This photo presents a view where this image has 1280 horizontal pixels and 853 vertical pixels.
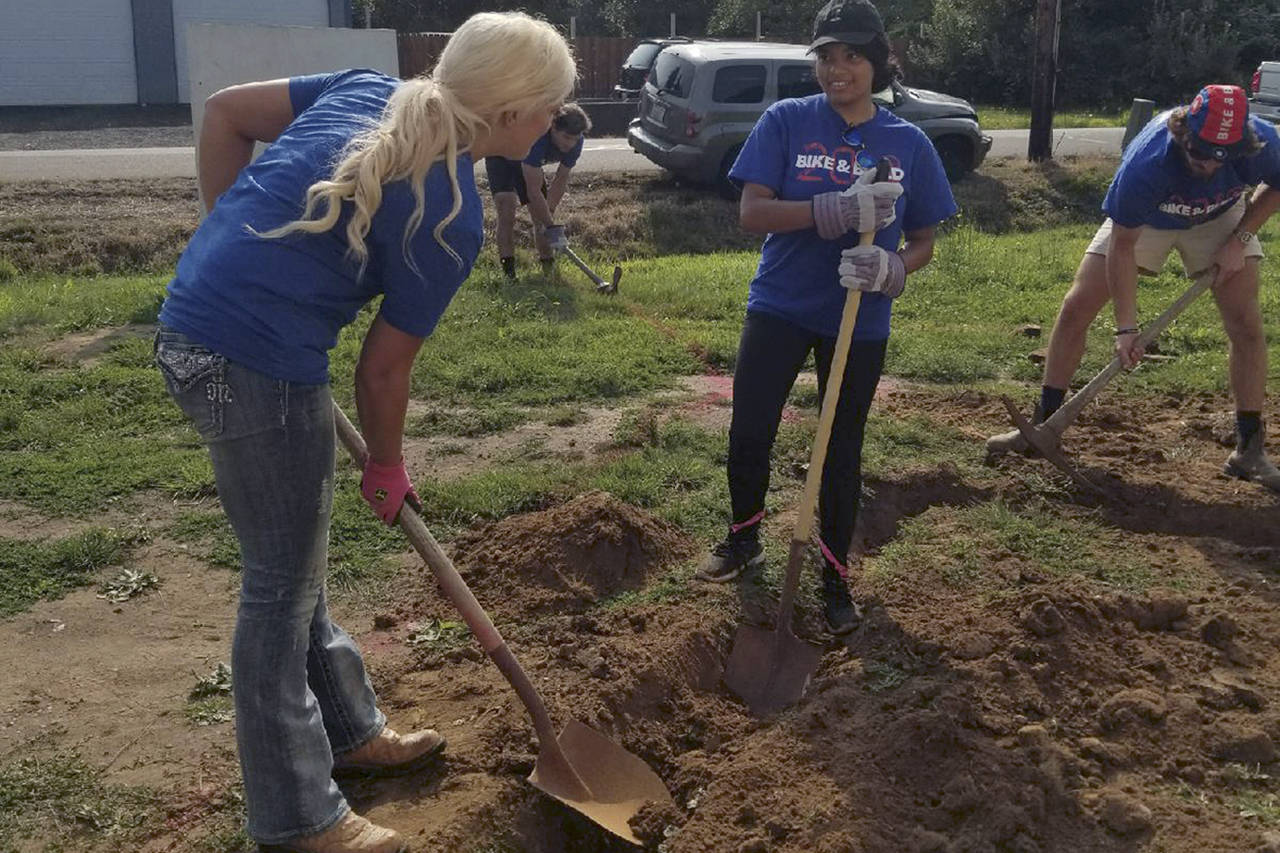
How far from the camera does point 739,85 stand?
14359 mm

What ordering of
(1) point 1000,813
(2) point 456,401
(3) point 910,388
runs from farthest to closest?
(3) point 910,388
(2) point 456,401
(1) point 1000,813

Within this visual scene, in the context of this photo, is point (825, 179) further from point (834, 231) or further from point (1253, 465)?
point (1253, 465)

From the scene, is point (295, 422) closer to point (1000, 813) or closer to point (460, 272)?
point (460, 272)

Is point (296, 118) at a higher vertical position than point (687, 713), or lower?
higher

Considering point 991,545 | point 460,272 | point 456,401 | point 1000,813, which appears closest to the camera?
point 460,272

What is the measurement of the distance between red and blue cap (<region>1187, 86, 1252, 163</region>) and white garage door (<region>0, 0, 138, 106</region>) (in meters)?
24.8

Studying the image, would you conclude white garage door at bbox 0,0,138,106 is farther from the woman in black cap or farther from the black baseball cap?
the black baseball cap

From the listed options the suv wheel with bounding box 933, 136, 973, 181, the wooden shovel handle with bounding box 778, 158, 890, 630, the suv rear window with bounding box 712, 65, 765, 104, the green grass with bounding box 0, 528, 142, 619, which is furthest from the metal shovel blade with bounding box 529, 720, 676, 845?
the suv wheel with bounding box 933, 136, 973, 181

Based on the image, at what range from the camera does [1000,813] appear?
3160 millimetres

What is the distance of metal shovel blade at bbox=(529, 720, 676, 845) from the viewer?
3252mm

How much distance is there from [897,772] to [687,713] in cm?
67

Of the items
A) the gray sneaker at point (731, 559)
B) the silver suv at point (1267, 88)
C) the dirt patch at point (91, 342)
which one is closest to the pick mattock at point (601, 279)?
the dirt patch at point (91, 342)

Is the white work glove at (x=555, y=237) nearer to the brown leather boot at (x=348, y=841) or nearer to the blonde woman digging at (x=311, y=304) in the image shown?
the blonde woman digging at (x=311, y=304)

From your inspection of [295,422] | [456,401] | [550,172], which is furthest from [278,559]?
[550,172]
